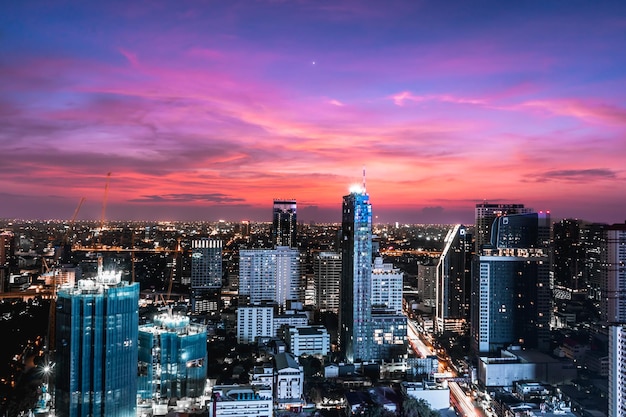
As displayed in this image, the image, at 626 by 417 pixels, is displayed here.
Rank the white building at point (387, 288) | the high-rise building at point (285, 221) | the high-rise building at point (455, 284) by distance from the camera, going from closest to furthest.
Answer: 1. the white building at point (387, 288)
2. the high-rise building at point (455, 284)
3. the high-rise building at point (285, 221)

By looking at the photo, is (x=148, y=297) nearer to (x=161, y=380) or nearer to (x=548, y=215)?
(x=161, y=380)

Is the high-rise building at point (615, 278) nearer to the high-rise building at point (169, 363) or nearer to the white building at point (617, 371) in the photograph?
the white building at point (617, 371)

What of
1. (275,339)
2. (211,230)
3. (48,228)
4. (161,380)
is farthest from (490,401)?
(211,230)

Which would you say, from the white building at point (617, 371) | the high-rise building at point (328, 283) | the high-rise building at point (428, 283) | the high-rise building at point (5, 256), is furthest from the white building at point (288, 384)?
the high-rise building at point (5, 256)

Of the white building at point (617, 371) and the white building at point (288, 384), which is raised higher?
the white building at point (617, 371)

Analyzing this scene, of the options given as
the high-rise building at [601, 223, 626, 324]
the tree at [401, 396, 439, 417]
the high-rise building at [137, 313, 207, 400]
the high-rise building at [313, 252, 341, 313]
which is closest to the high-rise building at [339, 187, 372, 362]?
the tree at [401, 396, 439, 417]

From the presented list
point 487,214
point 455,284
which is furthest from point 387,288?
point 487,214
